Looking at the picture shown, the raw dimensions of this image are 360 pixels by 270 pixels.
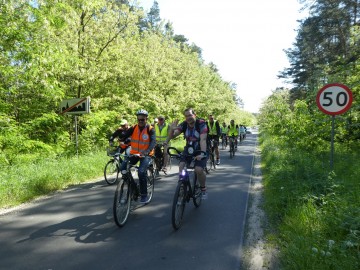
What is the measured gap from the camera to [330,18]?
832 inches

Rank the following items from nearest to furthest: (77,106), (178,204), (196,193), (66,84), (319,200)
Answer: (178,204), (319,200), (196,193), (77,106), (66,84)

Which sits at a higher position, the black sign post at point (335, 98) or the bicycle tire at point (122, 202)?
the black sign post at point (335, 98)

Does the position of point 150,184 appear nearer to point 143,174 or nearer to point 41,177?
point 143,174

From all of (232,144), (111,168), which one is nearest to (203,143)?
(111,168)

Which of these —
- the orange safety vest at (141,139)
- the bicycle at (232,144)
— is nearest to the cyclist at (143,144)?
the orange safety vest at (141,139)

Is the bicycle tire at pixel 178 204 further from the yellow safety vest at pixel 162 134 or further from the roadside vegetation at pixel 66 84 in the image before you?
the yellow safety vest at pixel 162 134

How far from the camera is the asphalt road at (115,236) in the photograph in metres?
4.12

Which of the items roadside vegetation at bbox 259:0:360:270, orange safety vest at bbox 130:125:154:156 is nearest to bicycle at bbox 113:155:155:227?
orange safety vest at bbox 130:125:154:156

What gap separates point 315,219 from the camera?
4.74 m

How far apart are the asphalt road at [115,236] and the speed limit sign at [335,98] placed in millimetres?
3050

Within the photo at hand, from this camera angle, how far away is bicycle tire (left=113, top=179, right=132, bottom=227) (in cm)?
543

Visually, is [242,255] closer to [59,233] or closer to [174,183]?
[59,233]

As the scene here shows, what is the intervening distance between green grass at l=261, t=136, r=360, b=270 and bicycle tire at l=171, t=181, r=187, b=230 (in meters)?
1.67

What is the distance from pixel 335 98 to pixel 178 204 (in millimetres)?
4743
